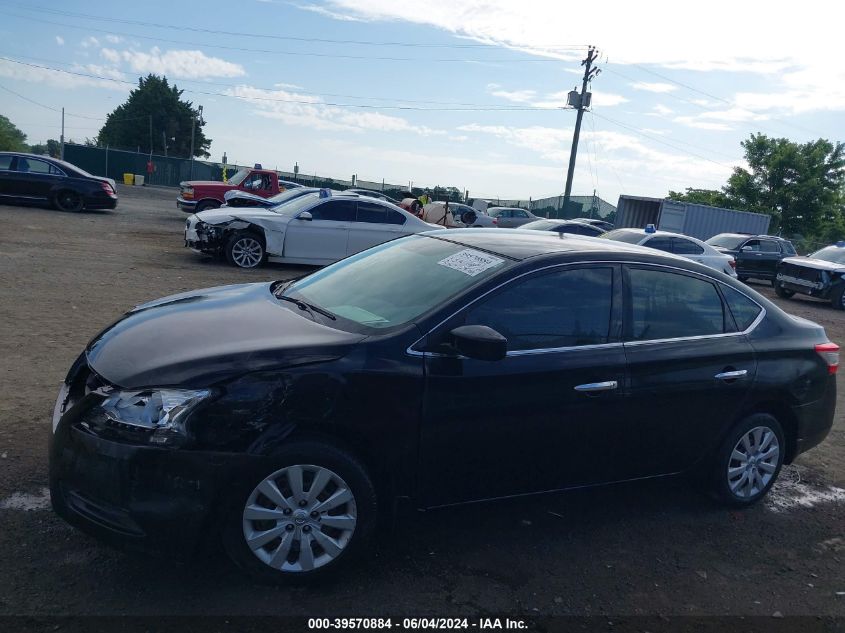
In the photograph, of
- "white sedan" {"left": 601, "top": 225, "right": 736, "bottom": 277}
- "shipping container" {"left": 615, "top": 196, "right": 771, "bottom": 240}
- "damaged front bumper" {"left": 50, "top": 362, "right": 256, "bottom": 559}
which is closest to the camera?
"damaged front bumper" {"left": 50, "top": 362, "right": 256, "bottom": 559}

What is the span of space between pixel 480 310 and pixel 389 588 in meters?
1.43

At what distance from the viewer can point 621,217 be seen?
29812mm

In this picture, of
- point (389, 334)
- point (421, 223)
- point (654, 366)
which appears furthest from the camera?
point (421, 223)

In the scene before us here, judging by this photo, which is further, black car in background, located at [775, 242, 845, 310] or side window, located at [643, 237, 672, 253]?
black car in background, located at [775, 242, 845, 310]

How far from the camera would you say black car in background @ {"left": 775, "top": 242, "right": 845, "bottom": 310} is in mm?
18500

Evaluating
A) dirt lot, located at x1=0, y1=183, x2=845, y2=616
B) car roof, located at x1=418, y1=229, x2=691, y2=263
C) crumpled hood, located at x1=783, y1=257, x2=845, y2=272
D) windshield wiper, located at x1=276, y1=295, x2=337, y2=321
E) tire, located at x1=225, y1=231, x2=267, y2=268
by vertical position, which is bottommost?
dirt lot, located at x1=0, y1=183, x2=845, y2=616

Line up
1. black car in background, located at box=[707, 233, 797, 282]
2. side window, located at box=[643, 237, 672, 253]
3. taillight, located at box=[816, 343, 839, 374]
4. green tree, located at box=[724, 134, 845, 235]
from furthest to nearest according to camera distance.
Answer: green tree, located at box=[724, 134, 845, 235]
black car in background, located at box=[707, 233, 797, 282]
side window, located at box=[643, 237, 672, 253]
taillight, located at box=[816, 343, 839, 374]

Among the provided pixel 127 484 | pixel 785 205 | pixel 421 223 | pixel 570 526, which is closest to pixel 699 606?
pixel 570 526

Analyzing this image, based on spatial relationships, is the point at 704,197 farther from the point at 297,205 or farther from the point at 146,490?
the point at 146,490

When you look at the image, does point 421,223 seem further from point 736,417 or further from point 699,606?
point 699,606

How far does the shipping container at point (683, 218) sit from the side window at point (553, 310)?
24088mm

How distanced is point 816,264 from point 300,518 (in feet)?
62.4

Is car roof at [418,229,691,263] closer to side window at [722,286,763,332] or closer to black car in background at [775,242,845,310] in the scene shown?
side window at [722,286,763,332]

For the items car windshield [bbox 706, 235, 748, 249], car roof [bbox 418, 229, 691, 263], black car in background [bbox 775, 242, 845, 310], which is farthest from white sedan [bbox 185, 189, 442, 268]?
car windshield [bbox 706, 235, 748, 249]
